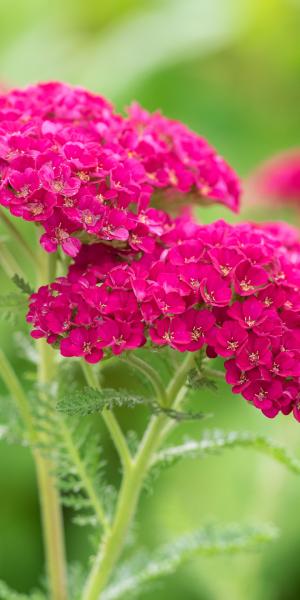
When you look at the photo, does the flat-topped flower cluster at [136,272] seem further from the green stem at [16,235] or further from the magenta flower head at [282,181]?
the magenta flower head at [282,181]

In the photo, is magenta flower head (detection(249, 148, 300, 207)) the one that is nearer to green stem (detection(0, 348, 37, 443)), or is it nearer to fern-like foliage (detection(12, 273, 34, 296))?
green stem (detection(0, 348, 37, 443))

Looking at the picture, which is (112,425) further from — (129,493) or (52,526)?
(52,526)

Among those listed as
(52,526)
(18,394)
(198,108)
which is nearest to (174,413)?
(18,394)

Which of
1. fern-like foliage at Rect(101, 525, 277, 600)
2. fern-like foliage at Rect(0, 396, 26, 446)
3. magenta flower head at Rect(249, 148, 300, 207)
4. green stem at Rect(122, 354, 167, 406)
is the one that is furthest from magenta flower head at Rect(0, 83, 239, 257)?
magenta flower head at Rect(249, 148, 300, 207)

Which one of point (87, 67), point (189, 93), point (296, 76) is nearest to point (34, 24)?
point (87, 67)

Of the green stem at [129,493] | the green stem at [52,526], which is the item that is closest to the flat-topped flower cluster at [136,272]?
the green stem at [129,493]

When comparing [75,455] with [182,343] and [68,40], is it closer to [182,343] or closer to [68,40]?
[182,343]
